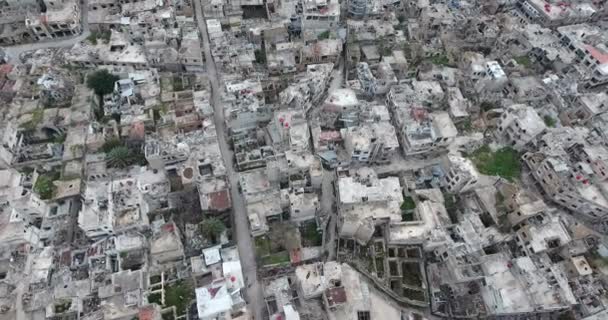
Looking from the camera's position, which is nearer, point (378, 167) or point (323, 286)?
point (323, 286)

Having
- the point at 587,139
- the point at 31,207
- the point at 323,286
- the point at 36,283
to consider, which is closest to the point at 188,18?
the point at 31,207

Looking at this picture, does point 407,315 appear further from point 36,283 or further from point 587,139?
point 36,283

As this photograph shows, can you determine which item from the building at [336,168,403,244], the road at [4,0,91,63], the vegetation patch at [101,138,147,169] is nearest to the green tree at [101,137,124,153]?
the vegetation patch at [101,138,147,169]

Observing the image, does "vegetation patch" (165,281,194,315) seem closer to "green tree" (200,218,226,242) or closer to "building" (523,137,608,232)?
"green tree" (200,218,226,242)

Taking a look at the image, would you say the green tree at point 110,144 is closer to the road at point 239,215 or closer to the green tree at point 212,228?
the road at point 239,215

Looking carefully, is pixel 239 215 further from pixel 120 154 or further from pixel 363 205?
pixel 120 154

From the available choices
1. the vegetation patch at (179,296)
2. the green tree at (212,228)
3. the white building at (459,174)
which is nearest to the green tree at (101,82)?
the green tree at (212,228)

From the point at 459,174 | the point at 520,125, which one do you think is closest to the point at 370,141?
the point at 459,174
